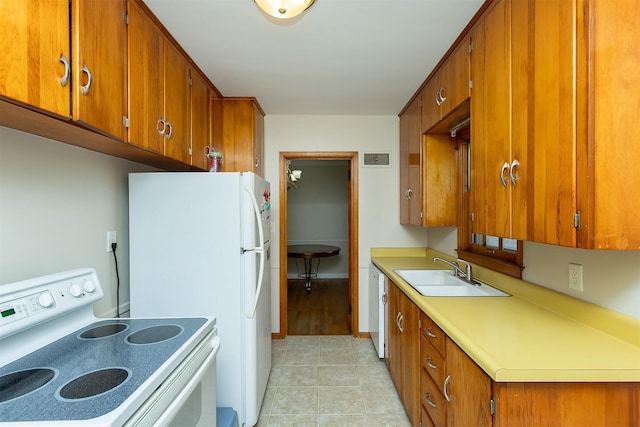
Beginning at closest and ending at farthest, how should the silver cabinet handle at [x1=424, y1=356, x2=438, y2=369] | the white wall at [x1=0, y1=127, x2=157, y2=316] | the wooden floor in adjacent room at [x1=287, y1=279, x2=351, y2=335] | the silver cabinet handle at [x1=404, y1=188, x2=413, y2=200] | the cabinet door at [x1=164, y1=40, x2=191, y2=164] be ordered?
the white wall at [x1=0, y1=127, x2=157, y2=316]
the silver cabinet handle at [x1=424, y1=356, x2=438, y2=369]
the cabinet door at [x1=164, y1=40, x2=191, y2=164]
the silver cabinet handle at [x1=404, y1=188, x2=413, y2=200]
the wooden floor in adjacent room at [x1=287, y1=279, x2=351, y2=335]

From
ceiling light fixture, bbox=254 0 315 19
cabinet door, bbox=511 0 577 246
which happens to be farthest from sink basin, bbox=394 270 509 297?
ceiling light fixture, bbox=254 0 315 19

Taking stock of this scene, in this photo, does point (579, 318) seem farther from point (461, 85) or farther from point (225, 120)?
point (225, 120)

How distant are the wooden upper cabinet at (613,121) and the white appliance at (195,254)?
149 centimetres

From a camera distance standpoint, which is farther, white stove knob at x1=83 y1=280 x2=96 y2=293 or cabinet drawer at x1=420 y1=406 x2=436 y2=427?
cabinet drawer at x1=420 y1=406 x2=436 y2=427

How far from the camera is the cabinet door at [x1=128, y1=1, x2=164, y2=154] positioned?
56.6 inches

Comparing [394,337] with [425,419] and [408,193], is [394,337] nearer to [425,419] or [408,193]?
[425,419]

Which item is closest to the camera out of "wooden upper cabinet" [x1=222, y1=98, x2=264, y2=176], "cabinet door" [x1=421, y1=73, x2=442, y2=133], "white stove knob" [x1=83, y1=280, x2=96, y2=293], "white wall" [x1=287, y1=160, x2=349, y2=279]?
"white stove knob" [x1=83, y1=280, x2=96, y2=293]

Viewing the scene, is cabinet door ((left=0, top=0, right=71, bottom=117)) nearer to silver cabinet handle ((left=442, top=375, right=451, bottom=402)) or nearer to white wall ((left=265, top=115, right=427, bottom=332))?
silver cabinet handle ((left=442, top=375, right=451, bottom=402))

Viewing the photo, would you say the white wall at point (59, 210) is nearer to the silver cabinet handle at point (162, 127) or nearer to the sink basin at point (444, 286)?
the silver cabinet handle at point (162, 127)

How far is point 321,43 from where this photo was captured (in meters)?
1.86

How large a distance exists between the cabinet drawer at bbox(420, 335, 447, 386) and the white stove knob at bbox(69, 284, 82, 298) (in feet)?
5.27

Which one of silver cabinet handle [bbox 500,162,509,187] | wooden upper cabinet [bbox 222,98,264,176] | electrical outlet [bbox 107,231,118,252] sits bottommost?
electrical outlet [bbox 107,231,118,252]

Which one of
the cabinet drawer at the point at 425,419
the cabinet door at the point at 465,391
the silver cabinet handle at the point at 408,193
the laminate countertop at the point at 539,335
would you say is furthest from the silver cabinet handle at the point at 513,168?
the silver cabinet handle at the point at 408,193

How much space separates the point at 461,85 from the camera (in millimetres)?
1786
